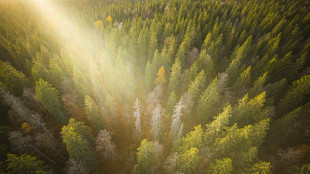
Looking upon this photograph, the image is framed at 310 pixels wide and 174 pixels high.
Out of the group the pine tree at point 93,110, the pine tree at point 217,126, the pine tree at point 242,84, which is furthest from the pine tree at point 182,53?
the pine tree at point 93,110

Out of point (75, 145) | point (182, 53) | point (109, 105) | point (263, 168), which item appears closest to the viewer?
point (263, 168)

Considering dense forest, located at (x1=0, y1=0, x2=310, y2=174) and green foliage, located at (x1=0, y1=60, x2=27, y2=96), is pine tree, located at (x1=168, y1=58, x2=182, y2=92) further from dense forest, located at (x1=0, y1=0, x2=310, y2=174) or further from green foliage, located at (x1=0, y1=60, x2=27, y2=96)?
green foliage, located at (x1=0, y1=60, x2=27, y2=96)

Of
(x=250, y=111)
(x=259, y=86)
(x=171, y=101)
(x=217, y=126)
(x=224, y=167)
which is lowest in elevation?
(x=224, y=167)

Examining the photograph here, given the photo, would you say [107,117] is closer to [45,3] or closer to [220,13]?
[220,13]

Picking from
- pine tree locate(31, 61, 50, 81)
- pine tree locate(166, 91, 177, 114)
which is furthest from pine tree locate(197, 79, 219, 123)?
pine tree locate(31, 61, 50, 81)

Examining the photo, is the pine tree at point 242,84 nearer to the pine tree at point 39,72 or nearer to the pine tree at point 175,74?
the pine tree at point 175,74

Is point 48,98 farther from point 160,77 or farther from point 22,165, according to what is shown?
point 160,77

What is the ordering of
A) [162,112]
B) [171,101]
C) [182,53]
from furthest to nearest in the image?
[182,53]
[162,112]
[171,101]

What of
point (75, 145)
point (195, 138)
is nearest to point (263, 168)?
point (195, 138)

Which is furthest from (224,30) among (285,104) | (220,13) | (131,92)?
(131,92)
